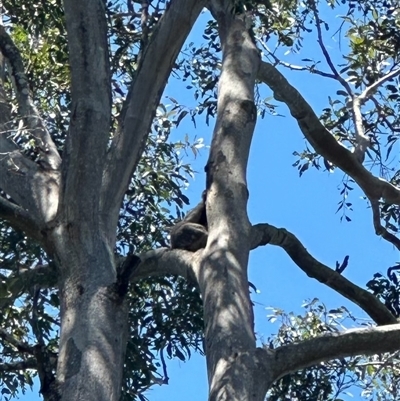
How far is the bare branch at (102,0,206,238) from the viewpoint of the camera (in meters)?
6.47

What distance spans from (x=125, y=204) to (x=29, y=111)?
2489 mm

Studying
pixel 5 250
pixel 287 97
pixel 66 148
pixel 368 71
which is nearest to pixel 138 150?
pixel 66 148

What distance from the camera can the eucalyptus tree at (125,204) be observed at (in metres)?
5.73

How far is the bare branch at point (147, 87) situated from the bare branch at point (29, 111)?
687 mm

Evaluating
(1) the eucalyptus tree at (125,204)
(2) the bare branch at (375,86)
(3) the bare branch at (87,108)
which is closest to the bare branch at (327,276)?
(1) the eucalyptus tree at (125,204)

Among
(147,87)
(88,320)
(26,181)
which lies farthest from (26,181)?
(88,320)

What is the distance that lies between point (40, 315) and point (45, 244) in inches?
101

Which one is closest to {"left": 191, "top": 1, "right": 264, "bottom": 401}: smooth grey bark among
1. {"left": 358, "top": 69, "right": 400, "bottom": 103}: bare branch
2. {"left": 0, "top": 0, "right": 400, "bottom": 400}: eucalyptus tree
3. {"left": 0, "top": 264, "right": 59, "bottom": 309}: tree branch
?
{"left": 0, "top": 0, "right": 400, "bottom": 400}: eucalyptus tree

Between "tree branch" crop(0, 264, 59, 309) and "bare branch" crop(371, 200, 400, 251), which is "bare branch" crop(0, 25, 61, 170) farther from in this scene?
"bare branch" crop(371, 200, 400, 251)

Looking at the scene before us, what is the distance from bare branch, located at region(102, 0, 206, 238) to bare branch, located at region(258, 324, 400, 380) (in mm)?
1523

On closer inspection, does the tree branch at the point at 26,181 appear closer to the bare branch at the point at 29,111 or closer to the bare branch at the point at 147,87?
the bare branch at the point at 29,111

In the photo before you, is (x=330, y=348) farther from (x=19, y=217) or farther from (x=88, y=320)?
(x=19, y=217)

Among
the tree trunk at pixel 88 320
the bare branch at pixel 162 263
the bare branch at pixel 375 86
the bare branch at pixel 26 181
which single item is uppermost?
the bare branch at pixel 375 86

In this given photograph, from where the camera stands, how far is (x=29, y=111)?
7352 mm
